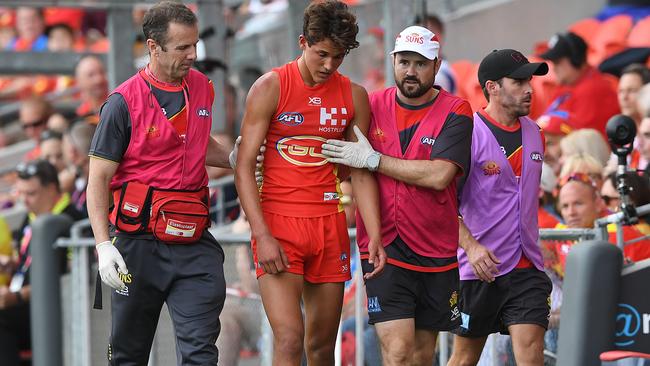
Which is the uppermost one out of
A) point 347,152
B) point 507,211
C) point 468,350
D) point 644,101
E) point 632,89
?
point 632,89

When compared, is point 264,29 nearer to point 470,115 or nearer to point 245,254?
point 245,254

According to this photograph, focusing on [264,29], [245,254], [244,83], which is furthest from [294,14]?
[264,29]

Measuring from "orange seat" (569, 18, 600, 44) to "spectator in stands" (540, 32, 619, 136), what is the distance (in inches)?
60.6

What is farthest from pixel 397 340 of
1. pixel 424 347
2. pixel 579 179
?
pixel 579 179

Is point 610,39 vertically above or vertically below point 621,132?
above

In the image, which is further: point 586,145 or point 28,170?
point 28,170

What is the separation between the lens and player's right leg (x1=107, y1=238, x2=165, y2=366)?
6809mm

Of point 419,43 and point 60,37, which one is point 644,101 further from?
point 60,37

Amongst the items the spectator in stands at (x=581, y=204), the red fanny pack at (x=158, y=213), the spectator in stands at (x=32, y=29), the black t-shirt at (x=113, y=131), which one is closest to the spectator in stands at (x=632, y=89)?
the spectator in stands at (x=581, y=204)

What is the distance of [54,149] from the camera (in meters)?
13.8

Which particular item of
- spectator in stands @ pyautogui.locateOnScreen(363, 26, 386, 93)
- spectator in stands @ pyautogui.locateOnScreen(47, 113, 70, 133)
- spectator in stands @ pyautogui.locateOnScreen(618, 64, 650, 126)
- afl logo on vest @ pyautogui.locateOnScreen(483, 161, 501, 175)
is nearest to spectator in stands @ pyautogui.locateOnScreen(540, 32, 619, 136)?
spectator in stands @ pyautogui.locateOnScreen(618, 64, 650, 126)

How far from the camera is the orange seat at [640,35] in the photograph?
11.8 m

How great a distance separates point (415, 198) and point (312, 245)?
61cm

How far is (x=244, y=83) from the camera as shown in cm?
1443
